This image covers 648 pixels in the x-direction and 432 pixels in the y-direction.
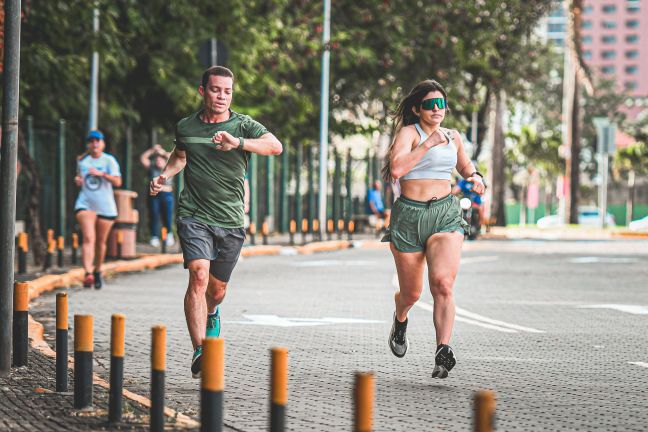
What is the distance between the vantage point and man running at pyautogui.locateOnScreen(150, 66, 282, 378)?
8.66 meters

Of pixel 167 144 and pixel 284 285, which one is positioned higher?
pixel 167 144

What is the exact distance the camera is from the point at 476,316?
13820mm

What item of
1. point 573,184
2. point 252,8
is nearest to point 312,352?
point 252,8

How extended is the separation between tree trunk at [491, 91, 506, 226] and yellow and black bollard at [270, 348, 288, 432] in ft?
155

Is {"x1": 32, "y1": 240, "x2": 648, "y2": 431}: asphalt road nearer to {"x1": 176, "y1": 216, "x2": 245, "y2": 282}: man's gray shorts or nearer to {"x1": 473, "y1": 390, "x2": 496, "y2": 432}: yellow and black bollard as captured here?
{"x1": 176, "y1": 216, "x2": 245, "y2": 282}: man's gray shorts

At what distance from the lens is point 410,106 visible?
9172 mm

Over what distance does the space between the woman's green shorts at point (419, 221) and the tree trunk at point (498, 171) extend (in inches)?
1705

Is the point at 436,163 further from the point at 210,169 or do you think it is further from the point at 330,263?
the point at 330,263

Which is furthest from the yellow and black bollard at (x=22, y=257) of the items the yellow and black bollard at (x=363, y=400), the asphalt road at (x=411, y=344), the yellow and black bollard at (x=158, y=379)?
the yellow and black bollard at (x=363, y=400)

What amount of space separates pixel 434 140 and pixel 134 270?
12593 millimetres

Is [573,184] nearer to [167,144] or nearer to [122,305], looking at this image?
[167,144]

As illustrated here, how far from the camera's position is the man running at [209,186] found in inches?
341

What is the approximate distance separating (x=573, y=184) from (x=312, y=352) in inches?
1695

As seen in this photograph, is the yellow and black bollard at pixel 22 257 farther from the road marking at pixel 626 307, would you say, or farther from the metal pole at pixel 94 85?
the road marking at pixel 626 307
